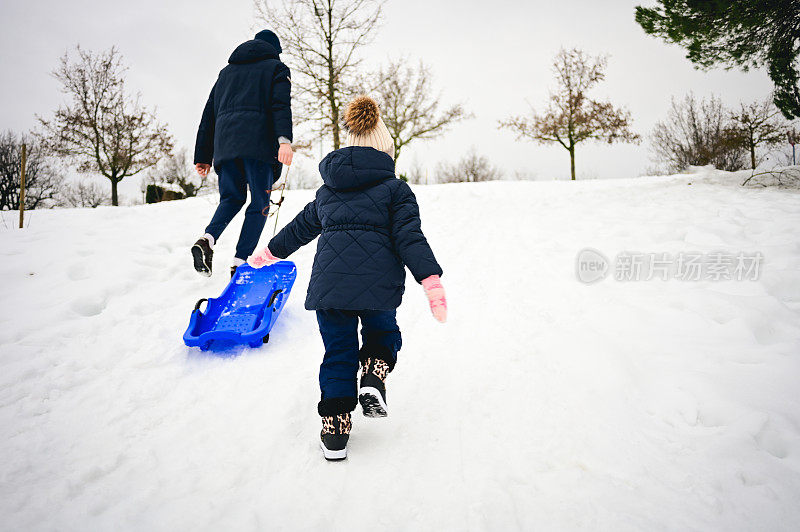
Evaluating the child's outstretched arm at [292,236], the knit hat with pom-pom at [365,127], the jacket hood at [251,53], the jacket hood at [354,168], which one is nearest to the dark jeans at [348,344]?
the child's outstretched arm at [292,236]

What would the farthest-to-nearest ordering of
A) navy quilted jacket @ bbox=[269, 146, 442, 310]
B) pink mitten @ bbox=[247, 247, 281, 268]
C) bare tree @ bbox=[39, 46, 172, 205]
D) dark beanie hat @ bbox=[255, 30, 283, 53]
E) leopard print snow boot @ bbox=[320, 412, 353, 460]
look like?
bare tree @ bbox=[39, 46, 172, 205]
dark beanie hat @ bbox=[255, 30, 283, 53]
pink mitten @ bbox=[247, 247, 281, 268]
navy quilted jacket @ bbox=[269, 146, 442, 310]
leopard print snow boot @ bbox=[320, 412, 353, 460]

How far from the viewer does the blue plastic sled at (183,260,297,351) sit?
8.11ft

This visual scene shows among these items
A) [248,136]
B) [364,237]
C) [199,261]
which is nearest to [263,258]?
[364,237]

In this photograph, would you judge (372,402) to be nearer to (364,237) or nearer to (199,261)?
(364,237)

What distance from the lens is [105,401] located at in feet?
6.56

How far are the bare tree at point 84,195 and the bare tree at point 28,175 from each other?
6599 millimetres

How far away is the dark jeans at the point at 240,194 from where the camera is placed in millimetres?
3262

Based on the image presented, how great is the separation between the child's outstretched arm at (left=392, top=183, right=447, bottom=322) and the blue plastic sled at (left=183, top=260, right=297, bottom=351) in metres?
1.32

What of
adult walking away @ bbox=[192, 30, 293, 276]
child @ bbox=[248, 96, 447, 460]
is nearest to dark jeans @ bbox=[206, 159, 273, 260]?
adult walking away @ bbox=[192, 30, 293, 276]

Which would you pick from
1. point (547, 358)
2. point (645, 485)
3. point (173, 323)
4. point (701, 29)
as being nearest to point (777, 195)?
point (701, 29)

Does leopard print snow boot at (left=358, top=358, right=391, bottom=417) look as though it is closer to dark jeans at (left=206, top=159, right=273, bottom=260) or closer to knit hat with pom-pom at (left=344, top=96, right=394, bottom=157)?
knit hat with pom-pom at (left=344, top=96, right=394, bottom=157)

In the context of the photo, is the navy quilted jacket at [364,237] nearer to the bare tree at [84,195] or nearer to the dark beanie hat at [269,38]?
the dark beanie hat at [269,38]

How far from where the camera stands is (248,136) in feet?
10.3

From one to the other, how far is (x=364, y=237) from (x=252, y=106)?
2.18 metres
